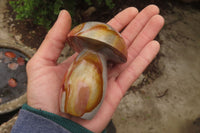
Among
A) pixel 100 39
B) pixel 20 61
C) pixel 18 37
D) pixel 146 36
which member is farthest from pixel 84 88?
pixel 18 37

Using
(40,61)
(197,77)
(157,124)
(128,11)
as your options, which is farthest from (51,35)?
(197,77)

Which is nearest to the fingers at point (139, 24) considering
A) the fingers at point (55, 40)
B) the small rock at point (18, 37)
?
the fingers at point (55, 40)

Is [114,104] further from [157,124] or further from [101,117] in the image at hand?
[157,124]

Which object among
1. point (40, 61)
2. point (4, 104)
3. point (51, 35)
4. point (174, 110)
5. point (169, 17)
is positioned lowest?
point (174, 110)

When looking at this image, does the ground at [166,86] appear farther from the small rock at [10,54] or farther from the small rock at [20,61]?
the small rock at [20,61]

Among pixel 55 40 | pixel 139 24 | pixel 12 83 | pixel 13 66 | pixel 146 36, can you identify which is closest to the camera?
pixel 55 40

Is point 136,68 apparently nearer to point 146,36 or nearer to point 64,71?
point 146,36
